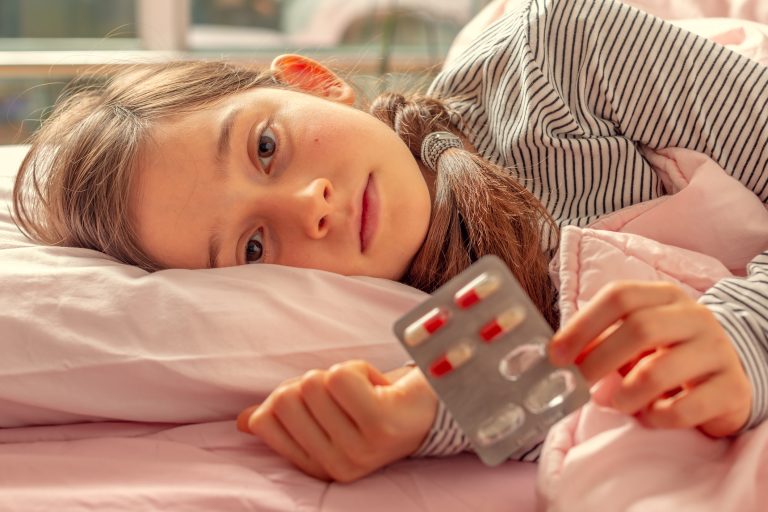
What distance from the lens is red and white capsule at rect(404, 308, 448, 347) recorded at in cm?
58

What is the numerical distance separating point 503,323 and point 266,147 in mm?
456

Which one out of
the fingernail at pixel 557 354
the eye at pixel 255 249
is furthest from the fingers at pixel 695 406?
the eye at pixel 255 249

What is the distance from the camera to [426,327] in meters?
0.58

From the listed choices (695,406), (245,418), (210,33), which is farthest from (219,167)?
(210,33)

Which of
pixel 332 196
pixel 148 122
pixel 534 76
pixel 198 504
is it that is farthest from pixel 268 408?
pixel 534 76

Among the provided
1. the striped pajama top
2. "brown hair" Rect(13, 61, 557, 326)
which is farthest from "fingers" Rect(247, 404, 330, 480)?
the striped pajama top

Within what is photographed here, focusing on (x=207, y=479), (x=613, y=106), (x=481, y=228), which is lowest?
(x=207, y=479)

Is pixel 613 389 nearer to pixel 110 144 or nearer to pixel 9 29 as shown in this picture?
pixel 110 144

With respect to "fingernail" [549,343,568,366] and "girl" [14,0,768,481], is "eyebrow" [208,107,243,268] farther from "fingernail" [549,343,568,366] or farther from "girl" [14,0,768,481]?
"fingernail" [549,343,568,366]

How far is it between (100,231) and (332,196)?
256 mm

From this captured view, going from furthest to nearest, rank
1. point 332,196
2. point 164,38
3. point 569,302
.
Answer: point 164,38
point 332,196
point 569,302

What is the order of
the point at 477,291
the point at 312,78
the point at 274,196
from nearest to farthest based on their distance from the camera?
1. the point at 477,291
2. the point at 274,196
3. the point at 312,78

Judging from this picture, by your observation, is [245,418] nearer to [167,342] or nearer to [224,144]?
[167,342]

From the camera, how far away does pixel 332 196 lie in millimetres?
931
